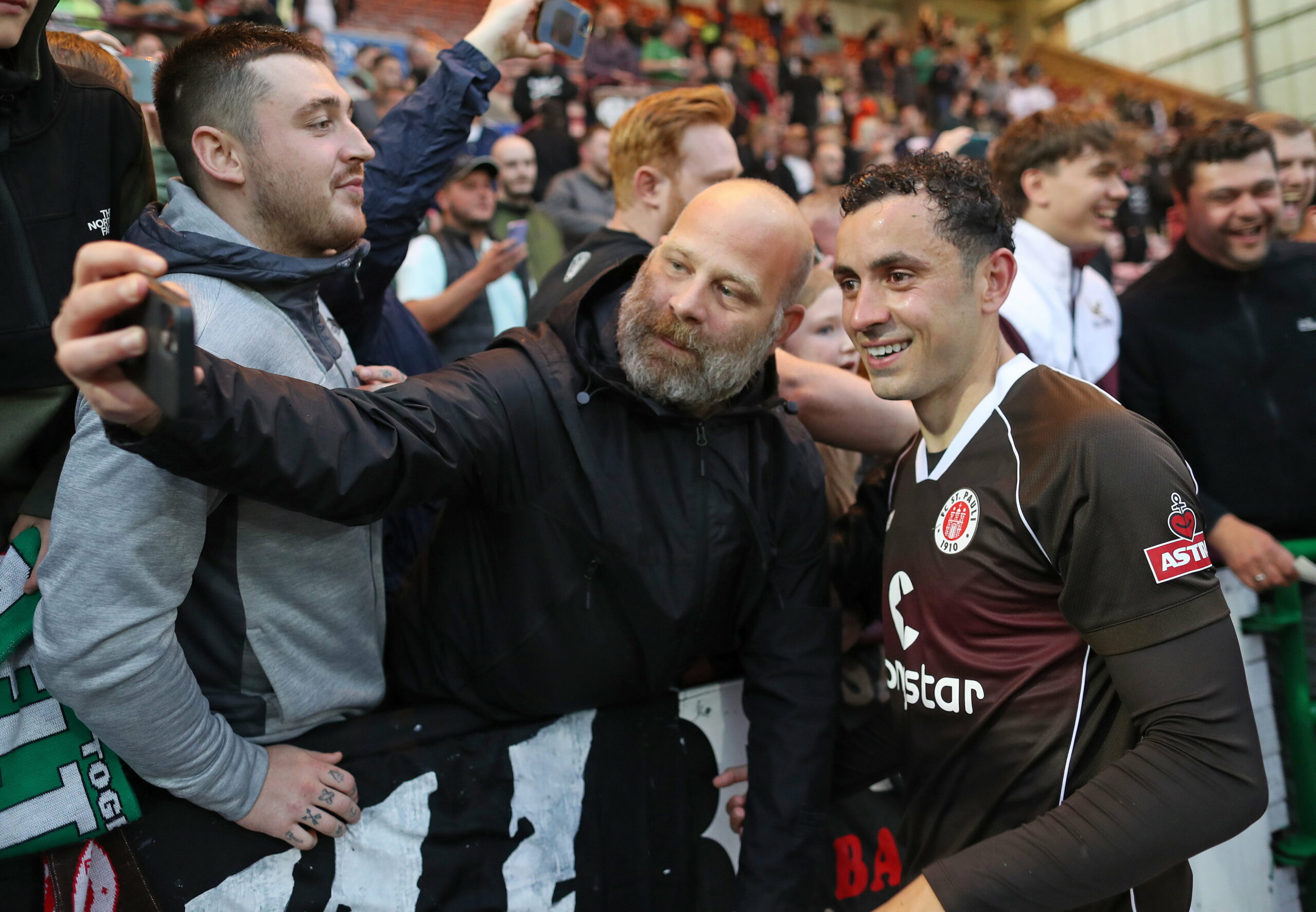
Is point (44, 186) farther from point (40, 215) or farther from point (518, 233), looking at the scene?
point (518, 233)

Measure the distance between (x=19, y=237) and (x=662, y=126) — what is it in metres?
2.17

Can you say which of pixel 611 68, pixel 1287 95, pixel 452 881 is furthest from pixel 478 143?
pixel 1287 95

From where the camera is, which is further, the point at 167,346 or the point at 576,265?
the point at 576,265

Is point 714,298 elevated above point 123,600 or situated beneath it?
elevated above

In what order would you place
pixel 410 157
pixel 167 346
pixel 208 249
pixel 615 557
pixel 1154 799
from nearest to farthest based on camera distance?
pixel 167 346 < pixel 1154 799 < pixel 208 249 < pixel 615 557 < pixel 410 157

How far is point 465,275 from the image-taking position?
174 inches

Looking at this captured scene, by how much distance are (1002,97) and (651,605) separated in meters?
19.8

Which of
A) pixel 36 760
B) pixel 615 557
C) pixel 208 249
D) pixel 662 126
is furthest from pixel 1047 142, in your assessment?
pixel 36 760

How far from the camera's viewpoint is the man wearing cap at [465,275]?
4.25 m

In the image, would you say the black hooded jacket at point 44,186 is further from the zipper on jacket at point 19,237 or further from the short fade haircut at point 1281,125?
the short fade haircut at point 1281,125

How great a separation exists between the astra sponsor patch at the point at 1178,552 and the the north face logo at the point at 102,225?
1973 mm

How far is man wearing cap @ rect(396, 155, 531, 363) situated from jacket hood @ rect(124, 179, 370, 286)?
6.58ft

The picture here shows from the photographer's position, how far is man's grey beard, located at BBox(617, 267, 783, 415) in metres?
2.09

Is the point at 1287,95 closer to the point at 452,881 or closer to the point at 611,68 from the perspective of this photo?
the point at 611,68
